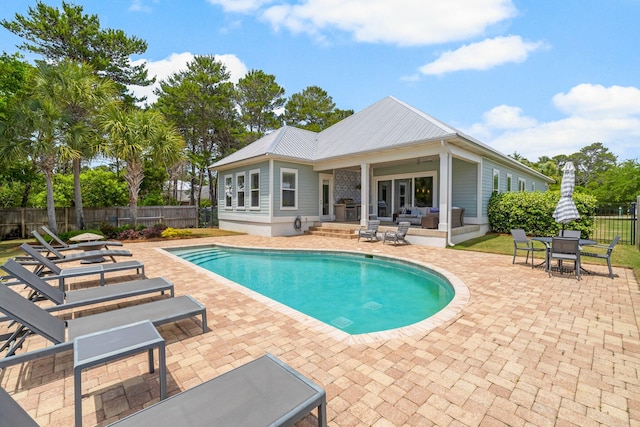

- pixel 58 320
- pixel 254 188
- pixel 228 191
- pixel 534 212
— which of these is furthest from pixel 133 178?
pixel 534 212

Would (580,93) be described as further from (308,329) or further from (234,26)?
(308,329)

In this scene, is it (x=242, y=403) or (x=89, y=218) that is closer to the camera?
(x=242, y=403)

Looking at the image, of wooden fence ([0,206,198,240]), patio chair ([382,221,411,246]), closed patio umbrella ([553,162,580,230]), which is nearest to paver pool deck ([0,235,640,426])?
closed patio umbrella ([553,162,580,230])

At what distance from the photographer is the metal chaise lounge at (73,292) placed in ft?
11.7

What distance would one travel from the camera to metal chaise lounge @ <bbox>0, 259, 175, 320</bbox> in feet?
11.7

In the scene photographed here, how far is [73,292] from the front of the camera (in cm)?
420

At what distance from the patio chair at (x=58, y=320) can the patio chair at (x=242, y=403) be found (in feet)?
4.43

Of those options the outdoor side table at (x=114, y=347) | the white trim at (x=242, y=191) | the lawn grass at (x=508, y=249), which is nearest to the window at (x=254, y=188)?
the white trim at (x=242, y=191)

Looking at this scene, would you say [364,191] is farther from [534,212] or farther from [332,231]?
[534,212]

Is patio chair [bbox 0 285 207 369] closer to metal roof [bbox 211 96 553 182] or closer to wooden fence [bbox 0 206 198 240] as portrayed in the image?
metal roof [bbox 211 96 553 182]

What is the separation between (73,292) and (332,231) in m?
10.8

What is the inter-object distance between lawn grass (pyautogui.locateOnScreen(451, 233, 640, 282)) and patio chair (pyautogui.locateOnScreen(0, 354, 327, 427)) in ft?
26.9

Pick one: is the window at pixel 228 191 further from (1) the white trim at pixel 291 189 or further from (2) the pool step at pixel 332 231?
(2) the pool step at pixel 332 231

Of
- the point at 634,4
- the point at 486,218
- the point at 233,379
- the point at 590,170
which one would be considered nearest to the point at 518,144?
the point at 590,170
